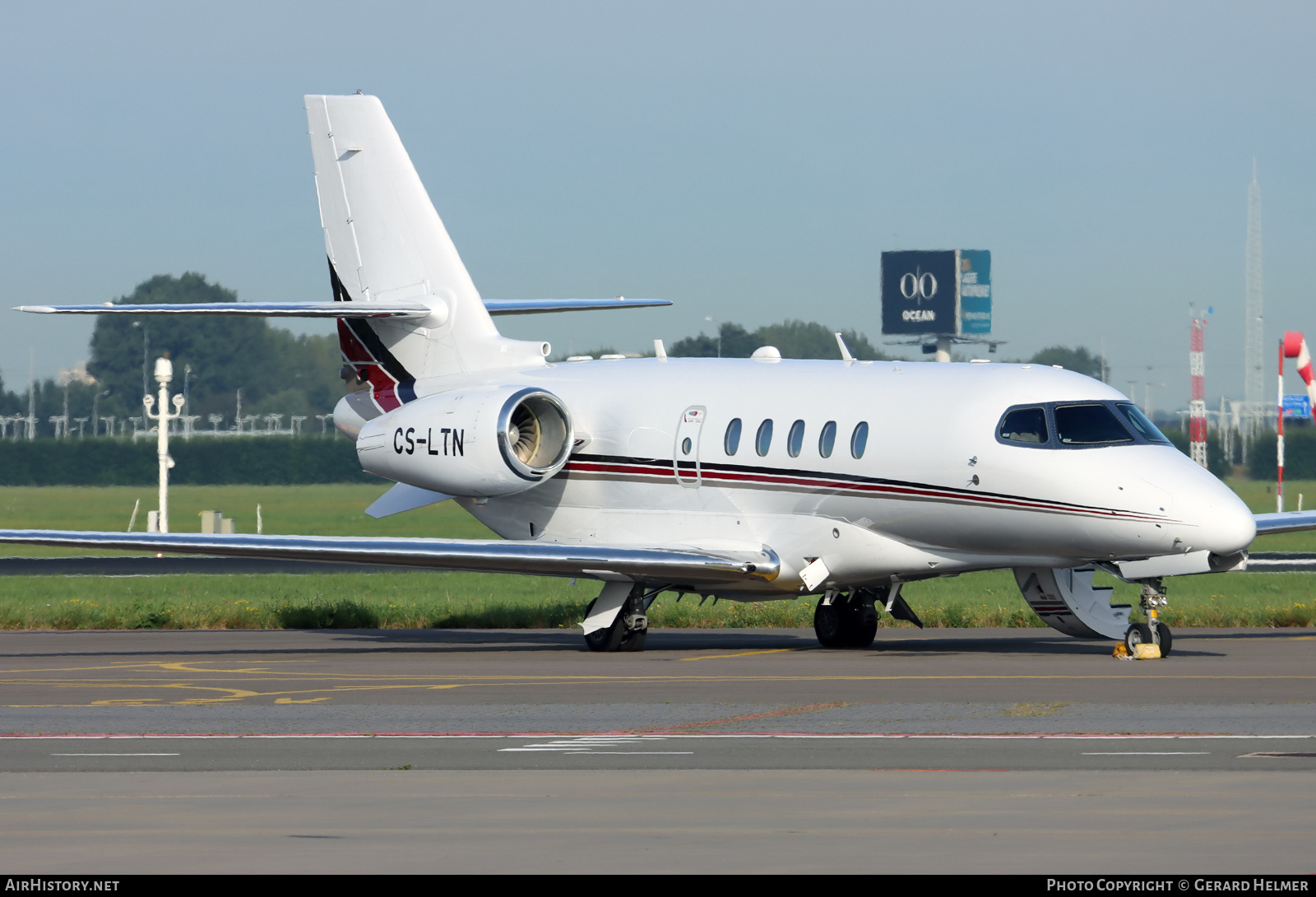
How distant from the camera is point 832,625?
27062 mm

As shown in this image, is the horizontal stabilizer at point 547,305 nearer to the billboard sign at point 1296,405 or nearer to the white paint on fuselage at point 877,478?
the white paint on fuselage at point 877,478

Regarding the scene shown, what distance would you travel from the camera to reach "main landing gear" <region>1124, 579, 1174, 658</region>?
76.1ft

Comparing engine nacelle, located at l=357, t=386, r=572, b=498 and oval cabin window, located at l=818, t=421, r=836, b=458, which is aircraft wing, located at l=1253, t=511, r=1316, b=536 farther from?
engine nacelle, located at l=357, t=386, r=572, b=498

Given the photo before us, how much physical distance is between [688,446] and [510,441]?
2.92 m

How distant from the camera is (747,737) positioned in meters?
15.4

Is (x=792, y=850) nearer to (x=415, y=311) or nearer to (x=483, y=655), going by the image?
(x=483, y=655)

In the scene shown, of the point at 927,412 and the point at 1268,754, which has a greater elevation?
the point at 927,412

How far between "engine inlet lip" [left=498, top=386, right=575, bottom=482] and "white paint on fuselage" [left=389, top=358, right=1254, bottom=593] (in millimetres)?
302

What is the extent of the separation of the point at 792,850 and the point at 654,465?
59.3ft

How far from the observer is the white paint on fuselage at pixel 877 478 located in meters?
23.0

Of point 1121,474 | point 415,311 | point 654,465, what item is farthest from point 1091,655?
point 415,311

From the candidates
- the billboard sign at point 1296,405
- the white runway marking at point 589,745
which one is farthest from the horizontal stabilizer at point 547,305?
the billboard sign at point 1296,405

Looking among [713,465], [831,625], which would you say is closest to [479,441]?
[713,465]

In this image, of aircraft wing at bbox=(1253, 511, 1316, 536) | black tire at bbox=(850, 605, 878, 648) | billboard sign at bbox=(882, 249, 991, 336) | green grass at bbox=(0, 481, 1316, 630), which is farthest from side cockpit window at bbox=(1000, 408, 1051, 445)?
billboard sign at bbox=(882, 249, 991, 336)
